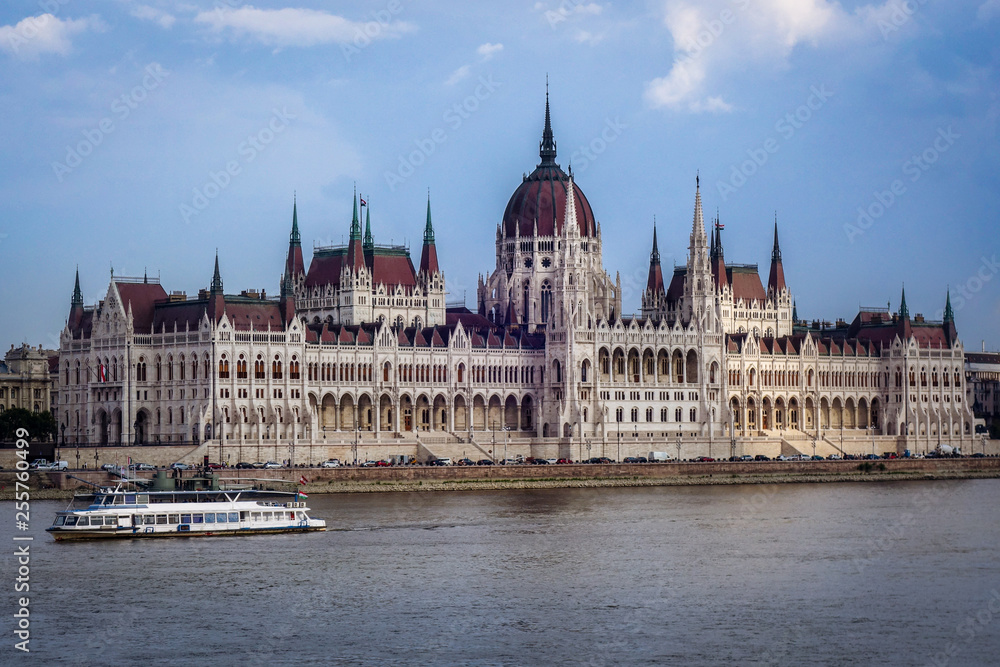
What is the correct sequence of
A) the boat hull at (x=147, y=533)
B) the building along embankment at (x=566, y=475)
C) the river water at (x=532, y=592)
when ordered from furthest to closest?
the building along embankment at (x=566, y=475) → the boat hull at (x=147, y=533) → the river water at (x=532, y=592)

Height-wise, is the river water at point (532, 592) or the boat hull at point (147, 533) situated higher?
the boat hull at point (147, 533)

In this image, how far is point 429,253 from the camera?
15950 cm

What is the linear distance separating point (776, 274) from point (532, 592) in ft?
373

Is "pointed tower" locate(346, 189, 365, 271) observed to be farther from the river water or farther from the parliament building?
the river water

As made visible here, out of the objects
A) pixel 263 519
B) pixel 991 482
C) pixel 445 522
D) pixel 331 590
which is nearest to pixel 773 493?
pixel 991 482

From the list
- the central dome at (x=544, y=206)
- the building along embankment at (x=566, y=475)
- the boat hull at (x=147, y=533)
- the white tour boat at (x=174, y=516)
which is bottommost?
the boat hull at (x=147, y=533)

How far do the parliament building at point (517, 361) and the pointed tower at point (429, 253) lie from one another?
0.17m

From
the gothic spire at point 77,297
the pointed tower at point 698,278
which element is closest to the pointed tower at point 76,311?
the gothic spire at point 77,297

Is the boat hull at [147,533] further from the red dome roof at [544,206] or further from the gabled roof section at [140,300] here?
the red dome roof at [544,206]

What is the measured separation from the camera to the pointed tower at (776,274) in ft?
590

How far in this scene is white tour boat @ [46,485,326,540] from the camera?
8562 centimetres

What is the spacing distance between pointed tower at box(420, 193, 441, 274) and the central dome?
9194mm

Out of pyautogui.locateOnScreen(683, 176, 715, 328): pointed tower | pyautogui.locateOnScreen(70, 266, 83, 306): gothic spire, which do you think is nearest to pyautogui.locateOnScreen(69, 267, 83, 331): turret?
pyautogui.locateOnScreen(70, 266, 83, 306): gothic spire

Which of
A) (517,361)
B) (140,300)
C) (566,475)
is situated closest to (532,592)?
(566,475)
